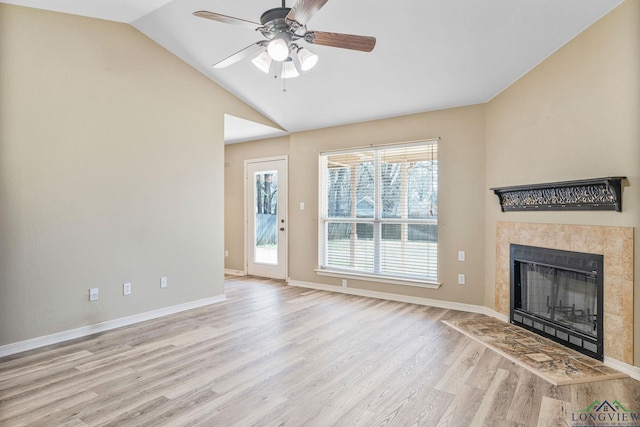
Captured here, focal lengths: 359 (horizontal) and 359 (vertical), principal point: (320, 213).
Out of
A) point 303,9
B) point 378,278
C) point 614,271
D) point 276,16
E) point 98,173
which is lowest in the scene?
point 378,278

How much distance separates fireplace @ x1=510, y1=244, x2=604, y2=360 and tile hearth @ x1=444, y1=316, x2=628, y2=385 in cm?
11

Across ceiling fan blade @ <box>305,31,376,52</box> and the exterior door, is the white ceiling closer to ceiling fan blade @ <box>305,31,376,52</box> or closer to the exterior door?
ceiling fan blade @ <box>305,31,376,52</box>

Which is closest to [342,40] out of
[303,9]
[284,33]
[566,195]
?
[284,33]

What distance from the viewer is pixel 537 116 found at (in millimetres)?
3484

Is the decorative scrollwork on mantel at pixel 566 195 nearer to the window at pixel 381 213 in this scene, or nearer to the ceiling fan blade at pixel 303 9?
the window at pixel 381 213

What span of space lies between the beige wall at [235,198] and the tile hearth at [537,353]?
4.16 meters

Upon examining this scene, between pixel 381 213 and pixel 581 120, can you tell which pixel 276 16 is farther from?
pixel 381 213

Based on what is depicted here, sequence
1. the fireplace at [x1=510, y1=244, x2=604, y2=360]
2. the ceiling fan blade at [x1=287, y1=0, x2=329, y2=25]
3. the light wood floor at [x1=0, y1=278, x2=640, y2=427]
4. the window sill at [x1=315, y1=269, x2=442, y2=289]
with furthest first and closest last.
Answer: the window sill at [x1=315, y1=269, x2=442, y2=289]
the fireplace at [x1=510, y1=244, x2=604, y2=360]
the light wood floor at [x1=0, y1=278, x2=640, y2=427]
the ceiling fan blade at [x1=287, y1=0, x2=329, y2=25]

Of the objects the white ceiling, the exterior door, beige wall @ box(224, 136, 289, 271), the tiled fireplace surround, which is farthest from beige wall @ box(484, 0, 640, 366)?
beige wall @ box(224, 136, 289, 271)

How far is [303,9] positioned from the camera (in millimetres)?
2084

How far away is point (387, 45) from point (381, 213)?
2.29 m

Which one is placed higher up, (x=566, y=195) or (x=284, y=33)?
(x=284, y=33)

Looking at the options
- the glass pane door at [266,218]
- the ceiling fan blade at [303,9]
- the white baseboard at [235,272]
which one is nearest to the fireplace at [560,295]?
→ the ceiling fan blade at [303,9]

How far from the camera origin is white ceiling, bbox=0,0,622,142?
9.65 ft
